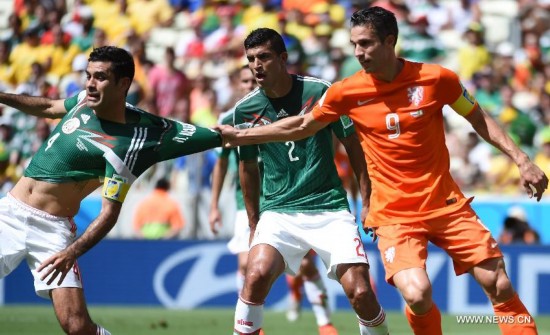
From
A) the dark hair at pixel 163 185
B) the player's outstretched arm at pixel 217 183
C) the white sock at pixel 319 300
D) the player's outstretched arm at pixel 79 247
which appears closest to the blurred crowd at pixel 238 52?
the dark hair at pixel 163 185

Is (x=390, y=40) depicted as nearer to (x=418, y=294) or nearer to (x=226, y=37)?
(x=418, y=294)

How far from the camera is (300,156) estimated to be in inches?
326

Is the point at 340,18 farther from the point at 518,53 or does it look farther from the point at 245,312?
the point at 245,312

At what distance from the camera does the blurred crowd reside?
16.4 m

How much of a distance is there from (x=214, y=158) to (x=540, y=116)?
534 centimetres

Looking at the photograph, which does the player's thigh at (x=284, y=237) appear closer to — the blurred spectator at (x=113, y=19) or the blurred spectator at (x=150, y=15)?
the blurred spectator at (x=113, y=19)

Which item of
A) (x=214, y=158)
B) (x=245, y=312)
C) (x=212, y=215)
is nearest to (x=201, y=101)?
(x=214, y=158)

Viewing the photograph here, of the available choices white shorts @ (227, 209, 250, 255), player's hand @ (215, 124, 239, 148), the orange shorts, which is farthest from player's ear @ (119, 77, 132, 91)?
white shorts @ (227, 209, 250, 255)

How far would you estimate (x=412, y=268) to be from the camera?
24.1 feet

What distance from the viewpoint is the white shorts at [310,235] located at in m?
8.02

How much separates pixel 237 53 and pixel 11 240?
11.5 m

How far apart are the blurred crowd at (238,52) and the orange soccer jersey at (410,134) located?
26.6 feet

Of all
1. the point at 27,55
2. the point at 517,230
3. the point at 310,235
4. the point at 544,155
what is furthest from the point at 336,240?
the point at 27,55

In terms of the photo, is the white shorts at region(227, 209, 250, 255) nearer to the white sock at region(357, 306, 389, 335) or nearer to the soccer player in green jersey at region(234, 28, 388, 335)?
A: the soccer player in green jersey at region(234, 28, 388, 335)
